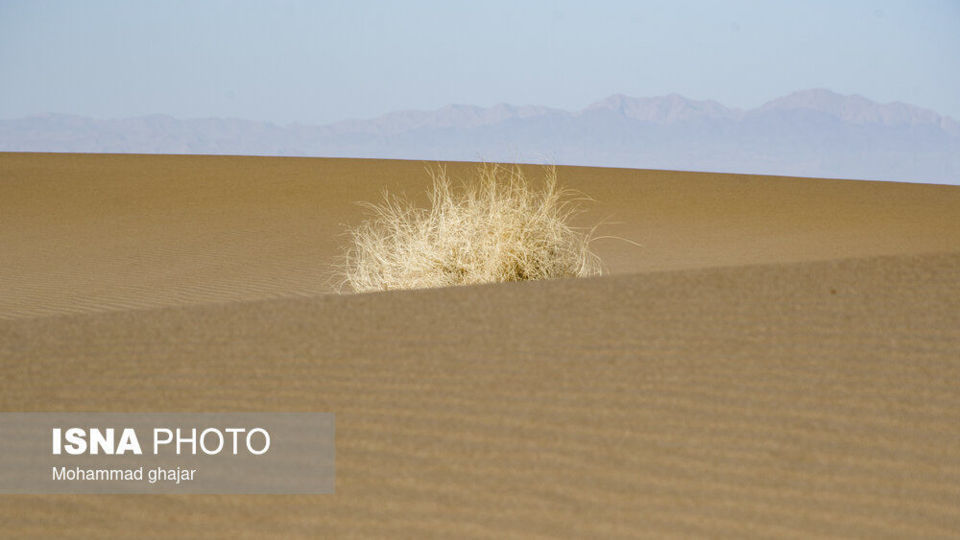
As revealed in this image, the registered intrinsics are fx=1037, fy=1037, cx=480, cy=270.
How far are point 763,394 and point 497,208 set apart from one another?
418cm

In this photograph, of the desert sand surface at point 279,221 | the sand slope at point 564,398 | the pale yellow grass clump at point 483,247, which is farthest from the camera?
the desert sand surface at point 279,221

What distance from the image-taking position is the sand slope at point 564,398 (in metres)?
2.50

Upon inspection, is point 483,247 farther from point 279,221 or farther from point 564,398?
point 279,221

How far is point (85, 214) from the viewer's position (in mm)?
17750

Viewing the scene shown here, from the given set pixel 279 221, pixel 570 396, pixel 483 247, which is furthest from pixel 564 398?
pixel 279 221

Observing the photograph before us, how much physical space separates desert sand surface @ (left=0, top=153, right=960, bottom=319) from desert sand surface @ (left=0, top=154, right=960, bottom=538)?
5.13m

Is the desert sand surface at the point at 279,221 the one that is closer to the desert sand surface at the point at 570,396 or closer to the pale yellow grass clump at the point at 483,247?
the pale yellow grass clump at the point at 483,247

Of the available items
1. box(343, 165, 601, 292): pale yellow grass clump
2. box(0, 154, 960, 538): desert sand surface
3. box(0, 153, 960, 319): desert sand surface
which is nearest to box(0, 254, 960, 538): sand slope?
box(0, 154, 960, 538): desert sand surface

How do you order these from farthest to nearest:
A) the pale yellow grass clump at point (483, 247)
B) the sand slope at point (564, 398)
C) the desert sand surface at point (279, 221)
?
the desert sand surface at point (279, 221) → the pale yellow grass clump at point (483, 247) → the sand slope at point (564, 398)

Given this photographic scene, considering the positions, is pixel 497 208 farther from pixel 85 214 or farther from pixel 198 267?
pixel 85 214

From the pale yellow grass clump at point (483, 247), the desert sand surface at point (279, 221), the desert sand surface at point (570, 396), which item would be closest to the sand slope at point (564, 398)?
the desert sand surface at point (570, 396)

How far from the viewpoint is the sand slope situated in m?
2.50

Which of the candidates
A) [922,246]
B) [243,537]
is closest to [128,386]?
[243,537]

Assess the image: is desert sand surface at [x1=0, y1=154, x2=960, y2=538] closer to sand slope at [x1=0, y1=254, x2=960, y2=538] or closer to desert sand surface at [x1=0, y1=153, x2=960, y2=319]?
sand slope at [x1=0, y1=254, x2=960, y2=538]
